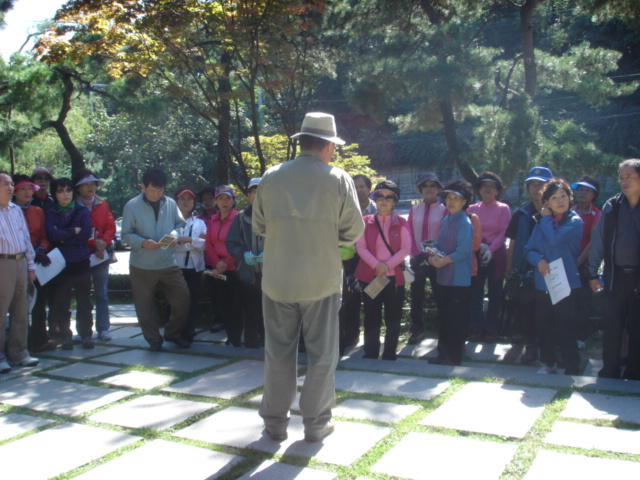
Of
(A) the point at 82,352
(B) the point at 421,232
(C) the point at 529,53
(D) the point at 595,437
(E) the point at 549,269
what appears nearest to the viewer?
(D) the point at 595,437

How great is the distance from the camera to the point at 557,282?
464 centimetres

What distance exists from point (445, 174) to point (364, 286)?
16.2 meters

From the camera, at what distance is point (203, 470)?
3.03 metres

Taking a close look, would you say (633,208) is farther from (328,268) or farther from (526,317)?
(328,268)

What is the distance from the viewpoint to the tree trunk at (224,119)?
8.98 metres

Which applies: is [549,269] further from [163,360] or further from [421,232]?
[163,360]

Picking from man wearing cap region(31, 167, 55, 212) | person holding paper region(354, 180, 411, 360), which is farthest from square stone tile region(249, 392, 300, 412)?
man wearing cap region(31, 167, 55, 212)

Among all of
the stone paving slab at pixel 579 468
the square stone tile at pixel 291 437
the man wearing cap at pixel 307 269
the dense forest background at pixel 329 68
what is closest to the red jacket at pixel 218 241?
the square stone tile at pixel 291 437

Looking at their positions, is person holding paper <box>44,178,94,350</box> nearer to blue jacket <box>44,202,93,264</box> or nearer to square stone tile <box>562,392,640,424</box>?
blue jacket <box>44,202,93,264</box>

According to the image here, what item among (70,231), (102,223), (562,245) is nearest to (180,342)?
(70,231)

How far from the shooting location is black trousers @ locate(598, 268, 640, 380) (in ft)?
14.6

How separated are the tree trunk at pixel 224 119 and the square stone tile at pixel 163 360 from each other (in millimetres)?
4165

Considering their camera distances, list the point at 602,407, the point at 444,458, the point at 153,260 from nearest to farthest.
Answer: the point at 444,458 < the point at 602,407 < the point at 153,260

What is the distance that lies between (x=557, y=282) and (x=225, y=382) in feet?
8.68
